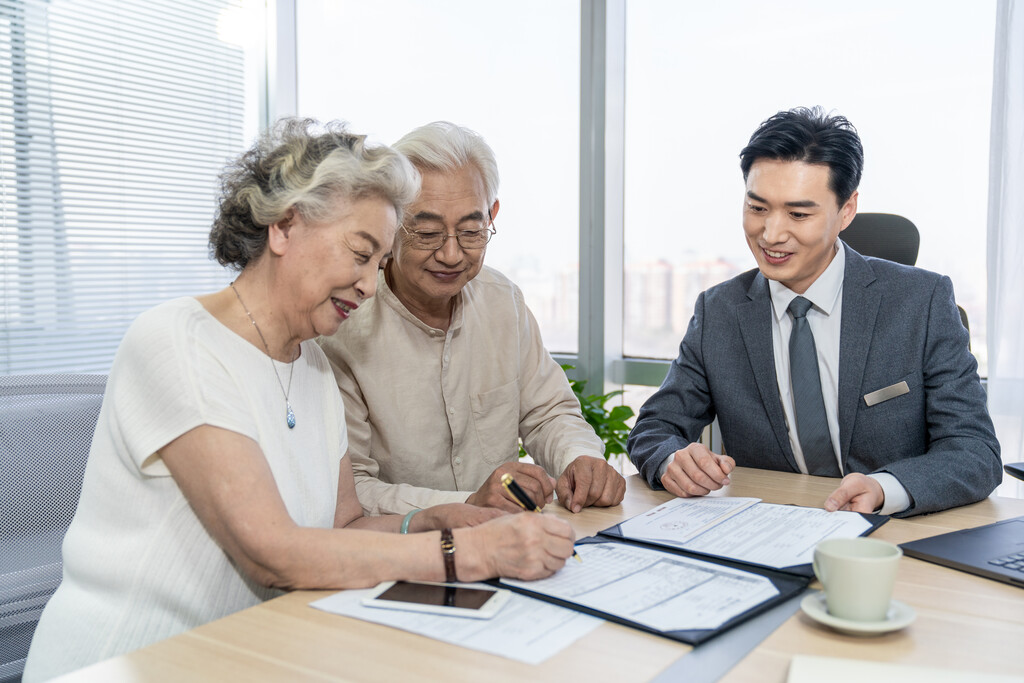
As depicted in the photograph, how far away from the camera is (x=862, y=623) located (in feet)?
2.98

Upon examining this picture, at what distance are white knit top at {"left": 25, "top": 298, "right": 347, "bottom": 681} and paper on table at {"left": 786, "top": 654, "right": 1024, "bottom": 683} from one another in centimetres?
75

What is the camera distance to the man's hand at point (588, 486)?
150 cm

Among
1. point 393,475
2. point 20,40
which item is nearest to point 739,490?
point 393,475

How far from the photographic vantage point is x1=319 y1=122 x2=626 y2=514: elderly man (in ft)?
5.58

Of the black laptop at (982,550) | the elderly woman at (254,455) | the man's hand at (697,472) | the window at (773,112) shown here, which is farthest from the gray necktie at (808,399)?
the window at (773,112)

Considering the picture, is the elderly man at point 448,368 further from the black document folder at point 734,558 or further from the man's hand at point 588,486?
the black document folder at point 734,558

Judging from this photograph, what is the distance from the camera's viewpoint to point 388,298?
1844 mm

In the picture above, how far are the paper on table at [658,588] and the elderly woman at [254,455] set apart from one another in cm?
5

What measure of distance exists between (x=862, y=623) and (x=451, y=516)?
2.18 feet

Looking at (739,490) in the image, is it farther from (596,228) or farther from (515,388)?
(596,228)

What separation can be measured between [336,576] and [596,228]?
279 cm

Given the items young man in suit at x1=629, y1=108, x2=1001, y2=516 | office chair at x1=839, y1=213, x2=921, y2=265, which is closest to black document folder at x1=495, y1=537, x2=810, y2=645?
young man in suit at x1=629, y1=108, x2=1001, y2=516

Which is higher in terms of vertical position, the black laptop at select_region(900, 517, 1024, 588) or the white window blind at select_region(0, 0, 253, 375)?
the white window blind at select_region(0, 0, 253, 375)

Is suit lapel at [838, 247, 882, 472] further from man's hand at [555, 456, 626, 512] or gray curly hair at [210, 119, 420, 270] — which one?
gray curly hair at [210, 119, 420, 270]
